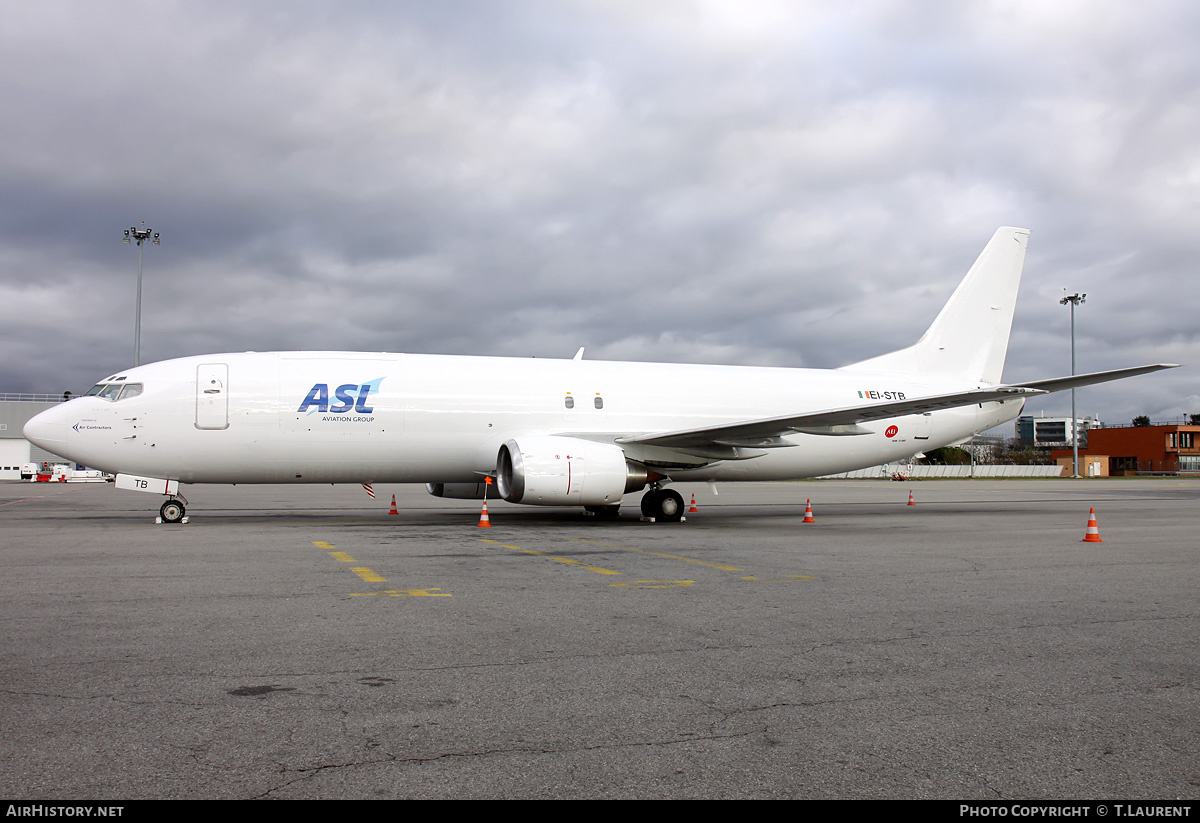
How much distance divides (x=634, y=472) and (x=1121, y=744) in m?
13.9

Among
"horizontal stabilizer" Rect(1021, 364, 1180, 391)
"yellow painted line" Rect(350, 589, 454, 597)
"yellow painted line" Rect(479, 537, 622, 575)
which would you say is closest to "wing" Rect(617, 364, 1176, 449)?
"horizontal stabilizer" Rect(1021, 364, 1180, 391)

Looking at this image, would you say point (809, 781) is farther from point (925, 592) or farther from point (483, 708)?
point (925, 592)

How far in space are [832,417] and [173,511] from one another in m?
13.2

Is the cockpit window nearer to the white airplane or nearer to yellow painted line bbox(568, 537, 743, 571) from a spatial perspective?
the white airplane

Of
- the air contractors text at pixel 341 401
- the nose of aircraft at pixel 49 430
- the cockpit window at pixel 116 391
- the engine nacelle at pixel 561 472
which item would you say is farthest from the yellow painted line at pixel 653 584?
the nose of aircraft at pixel 49 430

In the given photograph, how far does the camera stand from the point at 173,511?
15953mm

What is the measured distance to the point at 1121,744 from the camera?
11.9ft

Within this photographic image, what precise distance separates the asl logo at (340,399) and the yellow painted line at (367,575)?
7.47m

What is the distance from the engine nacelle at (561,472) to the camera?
15711 millimetres

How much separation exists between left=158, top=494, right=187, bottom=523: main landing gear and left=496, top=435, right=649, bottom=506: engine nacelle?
626cm

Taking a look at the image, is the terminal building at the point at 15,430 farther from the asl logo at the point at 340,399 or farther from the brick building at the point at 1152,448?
the brick building at the point at 1152,448

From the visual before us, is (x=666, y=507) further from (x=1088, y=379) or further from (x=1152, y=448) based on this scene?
(x=1152, y=448)

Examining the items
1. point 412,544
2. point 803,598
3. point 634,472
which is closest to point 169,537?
point 412,544

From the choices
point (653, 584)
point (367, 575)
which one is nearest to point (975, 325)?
point (653, 584)
